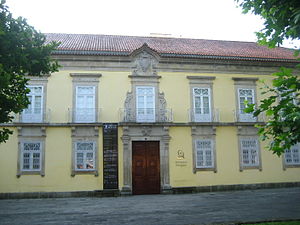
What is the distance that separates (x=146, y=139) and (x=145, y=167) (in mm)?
1355

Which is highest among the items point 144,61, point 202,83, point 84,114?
point 144,61

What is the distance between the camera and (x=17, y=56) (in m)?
5.46

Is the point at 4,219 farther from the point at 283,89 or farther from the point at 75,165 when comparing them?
the point at 283,89

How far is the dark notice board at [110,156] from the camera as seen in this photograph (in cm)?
1337

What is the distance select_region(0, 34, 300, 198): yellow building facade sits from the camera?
13.3 m

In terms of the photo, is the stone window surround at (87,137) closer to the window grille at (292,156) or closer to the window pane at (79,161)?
the window pane at (79,161)

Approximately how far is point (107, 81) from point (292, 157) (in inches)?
413

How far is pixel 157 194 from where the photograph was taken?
13.6m

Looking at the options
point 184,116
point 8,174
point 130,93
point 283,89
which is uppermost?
point 130,93

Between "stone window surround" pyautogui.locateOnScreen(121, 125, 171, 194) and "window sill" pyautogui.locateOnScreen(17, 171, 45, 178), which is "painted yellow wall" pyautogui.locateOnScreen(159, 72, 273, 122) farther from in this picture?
"window sill" pyautogui.locateOnScreen(17, 171, 45, 178)

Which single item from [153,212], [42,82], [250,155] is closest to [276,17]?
[153,212]

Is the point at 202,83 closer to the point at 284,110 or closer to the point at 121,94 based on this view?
the point at 121,94

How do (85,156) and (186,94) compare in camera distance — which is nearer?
(85,156)

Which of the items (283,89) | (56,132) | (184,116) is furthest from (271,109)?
(56,132)
